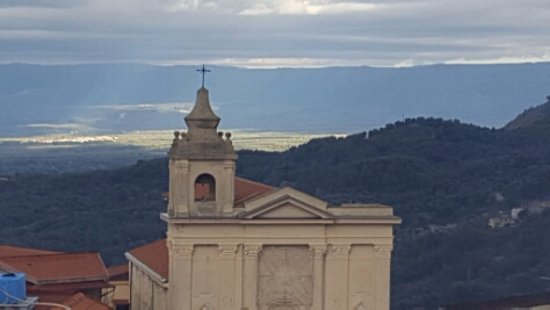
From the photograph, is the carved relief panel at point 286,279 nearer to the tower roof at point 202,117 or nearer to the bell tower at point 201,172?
the bell tower at point 201,172

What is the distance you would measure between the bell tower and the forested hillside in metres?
42.0

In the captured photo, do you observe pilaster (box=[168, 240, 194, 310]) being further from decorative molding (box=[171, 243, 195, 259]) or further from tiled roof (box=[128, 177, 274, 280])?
tiled roof (box=[128, 177, 274, 280])

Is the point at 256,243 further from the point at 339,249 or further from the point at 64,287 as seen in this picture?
the point at 64,287

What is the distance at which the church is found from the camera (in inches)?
1828

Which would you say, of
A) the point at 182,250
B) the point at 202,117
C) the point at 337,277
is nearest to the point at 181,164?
the point at 202,117

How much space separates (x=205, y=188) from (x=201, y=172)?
0.64m

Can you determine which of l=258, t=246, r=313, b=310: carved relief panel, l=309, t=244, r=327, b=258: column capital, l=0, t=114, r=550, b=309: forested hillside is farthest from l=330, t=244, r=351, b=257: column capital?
l=0, t=114, r=550, b=309: forested hillside

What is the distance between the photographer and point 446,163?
506ft

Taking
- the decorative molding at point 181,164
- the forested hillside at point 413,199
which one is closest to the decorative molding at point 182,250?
the decorative molding at point 181,164

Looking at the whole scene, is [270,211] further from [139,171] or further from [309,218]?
[139,171]

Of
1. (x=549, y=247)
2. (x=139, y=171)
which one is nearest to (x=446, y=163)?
(x=139, y=171)

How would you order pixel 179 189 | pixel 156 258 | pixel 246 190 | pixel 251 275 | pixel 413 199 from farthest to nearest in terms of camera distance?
pixel 413 199 → pixel 156 258 → pixel 246 190 → pixel 251 275 → pixel 179 189

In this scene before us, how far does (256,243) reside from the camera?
153 ft

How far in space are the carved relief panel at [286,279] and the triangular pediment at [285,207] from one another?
961mm
